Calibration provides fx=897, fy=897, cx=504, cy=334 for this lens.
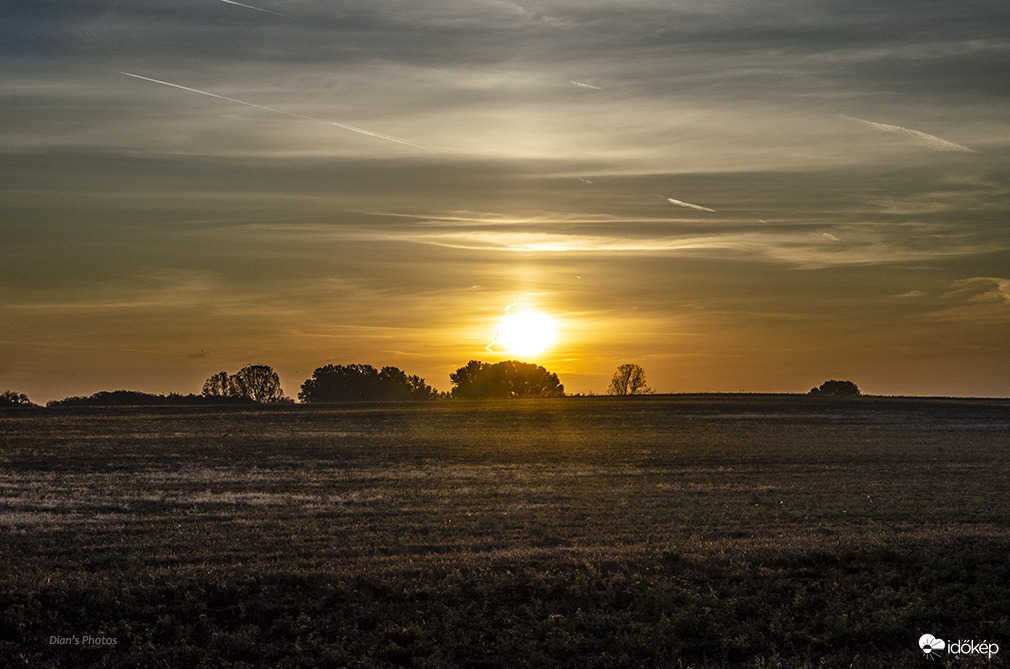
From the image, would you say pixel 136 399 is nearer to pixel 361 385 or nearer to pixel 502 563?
pixel 361 385

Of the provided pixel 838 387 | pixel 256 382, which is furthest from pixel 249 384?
pixel 838 387

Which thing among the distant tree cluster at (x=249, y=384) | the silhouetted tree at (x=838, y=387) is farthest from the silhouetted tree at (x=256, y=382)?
the silhouetted tree at (x=838, y=387)

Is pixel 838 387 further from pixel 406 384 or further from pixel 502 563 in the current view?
pixel 502 563

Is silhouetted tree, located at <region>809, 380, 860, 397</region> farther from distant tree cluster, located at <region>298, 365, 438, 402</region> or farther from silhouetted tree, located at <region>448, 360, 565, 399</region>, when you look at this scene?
distant tree cluster, located at <region>298, 365, 438, 402</region>

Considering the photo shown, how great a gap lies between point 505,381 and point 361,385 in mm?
30328

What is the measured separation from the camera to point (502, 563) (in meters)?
16.5

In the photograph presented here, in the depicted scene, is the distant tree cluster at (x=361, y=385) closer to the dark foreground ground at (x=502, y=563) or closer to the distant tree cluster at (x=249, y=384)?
the distant tree cluster at (x=249, y=384)

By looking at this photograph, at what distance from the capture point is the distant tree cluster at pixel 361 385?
596ft

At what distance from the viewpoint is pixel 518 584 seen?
15359mm

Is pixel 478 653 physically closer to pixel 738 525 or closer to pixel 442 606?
pixel 442 606

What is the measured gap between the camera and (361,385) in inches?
7249

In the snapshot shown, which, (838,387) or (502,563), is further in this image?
(838,387)

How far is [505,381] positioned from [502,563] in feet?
528

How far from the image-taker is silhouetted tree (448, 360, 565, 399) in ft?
576
